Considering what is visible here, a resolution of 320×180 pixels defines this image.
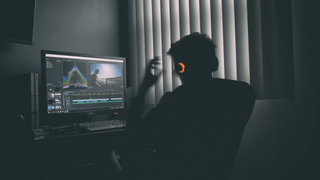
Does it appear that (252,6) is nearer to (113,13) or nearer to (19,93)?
(113,13)

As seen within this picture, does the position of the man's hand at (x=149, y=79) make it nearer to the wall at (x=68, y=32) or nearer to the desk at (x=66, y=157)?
the desk at (x=66, y=157)

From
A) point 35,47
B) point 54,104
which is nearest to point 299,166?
point 54,104

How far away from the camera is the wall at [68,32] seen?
1.64 meters

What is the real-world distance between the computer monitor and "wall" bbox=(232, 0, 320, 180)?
3.97 feet

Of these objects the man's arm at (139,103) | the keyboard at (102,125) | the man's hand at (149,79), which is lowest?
the keyboard at (102,125)

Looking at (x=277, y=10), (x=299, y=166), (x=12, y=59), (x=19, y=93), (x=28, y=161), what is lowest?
(x=299, y=166)

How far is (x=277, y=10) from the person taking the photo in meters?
1.53

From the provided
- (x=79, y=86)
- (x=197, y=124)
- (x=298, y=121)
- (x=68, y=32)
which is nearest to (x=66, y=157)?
(x=79, y=86)

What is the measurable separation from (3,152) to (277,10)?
204 cm

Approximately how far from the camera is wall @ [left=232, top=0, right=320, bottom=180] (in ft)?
4.70

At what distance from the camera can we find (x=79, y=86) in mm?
1663

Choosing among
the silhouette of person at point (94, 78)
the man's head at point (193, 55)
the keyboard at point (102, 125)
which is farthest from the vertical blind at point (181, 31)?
the man's head at point (193, 55)

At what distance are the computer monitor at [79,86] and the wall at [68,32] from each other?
0.33 metres

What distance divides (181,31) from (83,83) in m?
1.03
